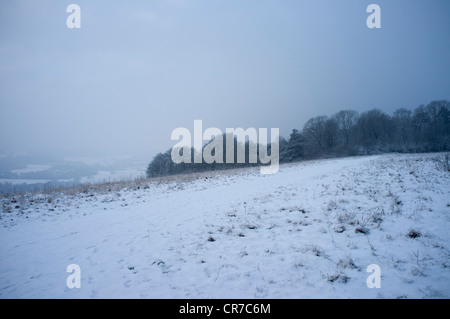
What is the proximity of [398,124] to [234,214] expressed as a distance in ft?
305

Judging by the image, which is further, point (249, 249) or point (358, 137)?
point (358, 137)

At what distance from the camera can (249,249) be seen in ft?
15.5

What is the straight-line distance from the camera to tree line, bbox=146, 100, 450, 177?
185ft

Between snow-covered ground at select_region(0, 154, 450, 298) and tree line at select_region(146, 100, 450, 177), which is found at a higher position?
tree line at select_region(146, 100, 450, 177)

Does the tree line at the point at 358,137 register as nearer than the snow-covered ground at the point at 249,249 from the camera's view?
No

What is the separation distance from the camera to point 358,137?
234 ft

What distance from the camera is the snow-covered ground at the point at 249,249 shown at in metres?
3.38

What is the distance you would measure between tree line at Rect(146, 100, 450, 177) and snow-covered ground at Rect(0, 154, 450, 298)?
146 ft

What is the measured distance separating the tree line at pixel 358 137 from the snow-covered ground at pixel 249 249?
146 feet

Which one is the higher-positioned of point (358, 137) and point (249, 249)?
point (358, 137)

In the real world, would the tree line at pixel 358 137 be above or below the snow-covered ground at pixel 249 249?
above

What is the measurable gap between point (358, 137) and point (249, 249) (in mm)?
83658

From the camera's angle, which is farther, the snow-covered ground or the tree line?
the tree line
